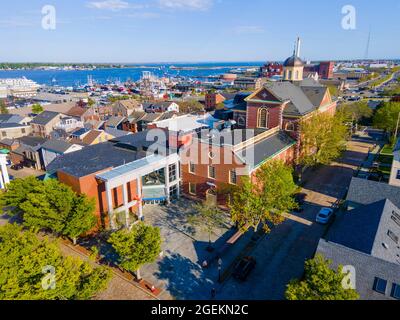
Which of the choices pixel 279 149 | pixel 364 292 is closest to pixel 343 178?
pixel 279 149

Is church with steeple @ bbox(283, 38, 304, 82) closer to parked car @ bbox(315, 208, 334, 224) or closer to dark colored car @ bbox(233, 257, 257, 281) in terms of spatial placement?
parked car @ bbox(315, 208, 334, 224)

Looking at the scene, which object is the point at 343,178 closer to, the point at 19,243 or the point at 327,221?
the point at 327,221

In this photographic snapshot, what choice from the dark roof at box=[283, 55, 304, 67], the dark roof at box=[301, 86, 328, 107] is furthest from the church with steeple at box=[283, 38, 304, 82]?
the dark roof at box=[301, 86, 328, 107]

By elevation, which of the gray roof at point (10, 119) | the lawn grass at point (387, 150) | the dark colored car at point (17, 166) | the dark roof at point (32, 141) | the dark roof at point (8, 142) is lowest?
the dark colored car at point (17, 166)

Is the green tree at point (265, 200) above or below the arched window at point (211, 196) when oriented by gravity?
above

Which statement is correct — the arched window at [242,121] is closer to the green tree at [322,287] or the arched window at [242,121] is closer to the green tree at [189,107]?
the green tree at [322,287]

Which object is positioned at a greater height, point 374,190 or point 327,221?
point 374,190

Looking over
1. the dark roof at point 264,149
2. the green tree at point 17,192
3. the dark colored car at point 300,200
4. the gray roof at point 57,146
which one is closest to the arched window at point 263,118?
the dark roof at point 264,149
